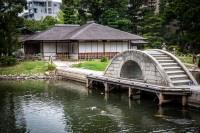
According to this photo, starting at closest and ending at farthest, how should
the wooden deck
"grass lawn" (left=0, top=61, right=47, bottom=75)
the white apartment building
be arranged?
1. the wooden deck
2. "grass lawn" (left=0, top=61, right=47, bottom=75)
3. the white apartment building

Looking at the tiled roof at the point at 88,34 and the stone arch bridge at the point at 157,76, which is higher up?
the tiled roof at the point at 88,34

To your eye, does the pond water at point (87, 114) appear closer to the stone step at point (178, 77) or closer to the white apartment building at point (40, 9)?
the stone step at point (178, 77)

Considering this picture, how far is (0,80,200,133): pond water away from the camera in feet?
53.6

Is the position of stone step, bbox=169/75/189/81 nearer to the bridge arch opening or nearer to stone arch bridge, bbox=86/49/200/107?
stone arch bridge, bbox=86/49/200/107

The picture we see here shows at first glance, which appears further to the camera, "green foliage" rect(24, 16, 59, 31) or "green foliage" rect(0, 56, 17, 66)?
"green foliage" rect(24, 16, 59, 31)

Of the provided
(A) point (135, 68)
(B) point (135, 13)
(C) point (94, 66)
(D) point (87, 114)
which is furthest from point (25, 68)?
(B) point (135, 13)

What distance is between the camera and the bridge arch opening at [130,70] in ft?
88.4

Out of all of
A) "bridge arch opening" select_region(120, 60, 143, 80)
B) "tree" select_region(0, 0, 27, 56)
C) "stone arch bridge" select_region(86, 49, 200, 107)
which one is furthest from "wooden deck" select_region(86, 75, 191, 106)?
"tree" select_region(0, 0, 27, 56)

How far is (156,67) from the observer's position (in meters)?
22.2

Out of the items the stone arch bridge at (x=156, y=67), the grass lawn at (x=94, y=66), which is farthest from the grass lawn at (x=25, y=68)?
the stone arch bridge at (x=156, y=67)

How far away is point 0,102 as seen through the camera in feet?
77.7

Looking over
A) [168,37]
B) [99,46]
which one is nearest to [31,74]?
[99,46]

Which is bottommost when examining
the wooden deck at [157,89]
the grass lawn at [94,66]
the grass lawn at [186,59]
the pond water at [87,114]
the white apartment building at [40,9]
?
the pond water at [87,114]

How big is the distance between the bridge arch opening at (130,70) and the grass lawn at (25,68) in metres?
15.8
